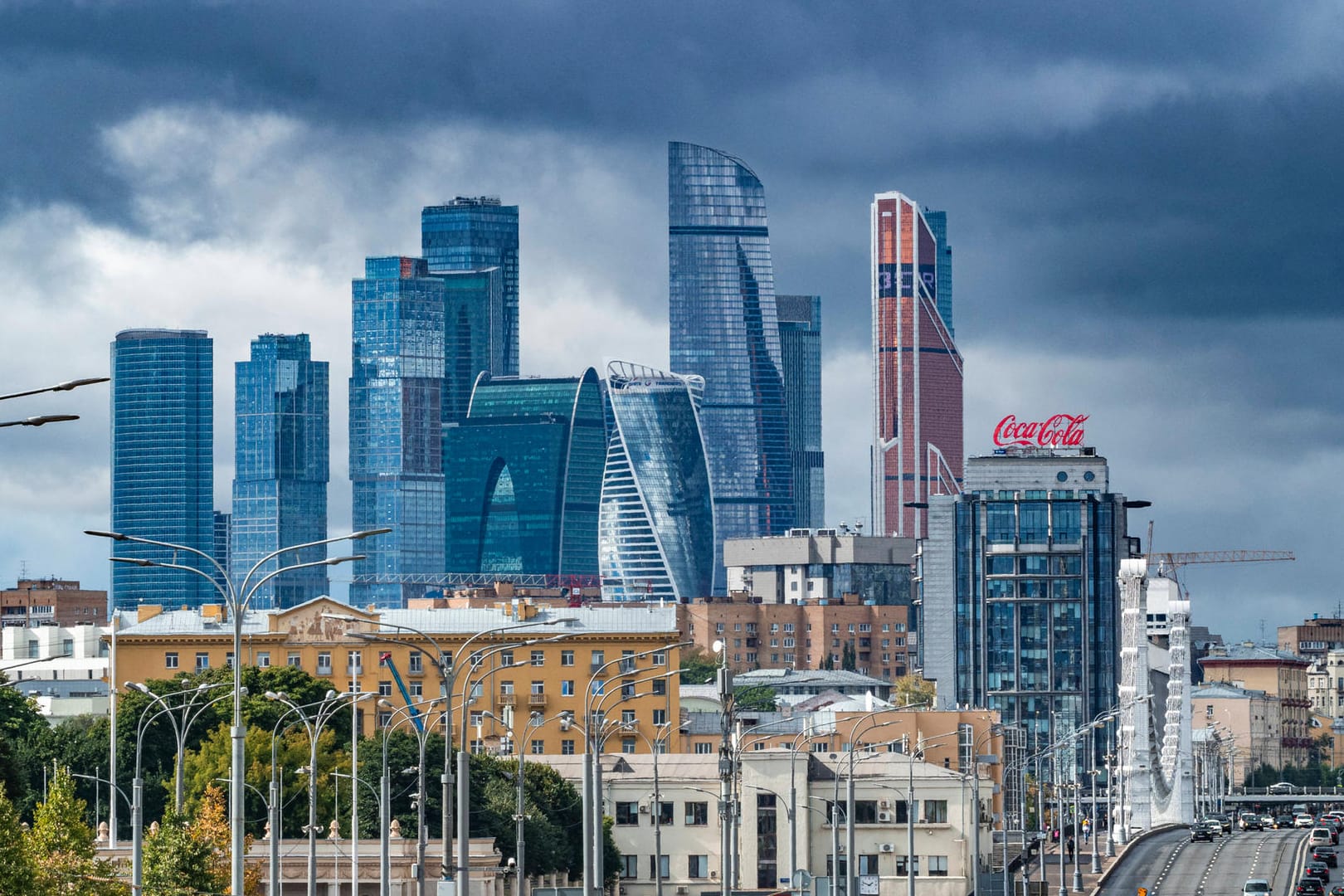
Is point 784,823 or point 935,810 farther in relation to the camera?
point 935,810

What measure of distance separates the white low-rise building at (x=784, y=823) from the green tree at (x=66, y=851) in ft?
220

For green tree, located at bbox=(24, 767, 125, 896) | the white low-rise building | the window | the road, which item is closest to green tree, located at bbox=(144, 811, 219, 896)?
green tree, located at bbox=(24, 767, 125, 896)

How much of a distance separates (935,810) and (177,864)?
77231 mm

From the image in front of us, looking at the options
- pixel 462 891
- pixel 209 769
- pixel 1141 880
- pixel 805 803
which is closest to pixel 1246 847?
pixel 1141 880

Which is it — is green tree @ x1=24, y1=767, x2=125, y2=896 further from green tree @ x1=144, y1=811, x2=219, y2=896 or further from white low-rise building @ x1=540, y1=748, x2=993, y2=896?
white low-rise building @ x1=540, y1=748, x2=993, y2=896

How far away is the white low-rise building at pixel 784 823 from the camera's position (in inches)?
6038

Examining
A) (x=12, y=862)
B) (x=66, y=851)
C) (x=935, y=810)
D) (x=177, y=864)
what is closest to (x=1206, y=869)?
(x=935, y=810)

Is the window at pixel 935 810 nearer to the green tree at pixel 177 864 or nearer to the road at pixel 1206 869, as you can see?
the road at pixel 1206 869

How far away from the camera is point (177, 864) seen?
85750 millimetres

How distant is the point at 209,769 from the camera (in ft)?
455

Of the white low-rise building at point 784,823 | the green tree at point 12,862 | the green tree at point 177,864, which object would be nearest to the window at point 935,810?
→ the white low-rise building at point 784,823

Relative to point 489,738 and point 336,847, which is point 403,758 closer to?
point 336,847

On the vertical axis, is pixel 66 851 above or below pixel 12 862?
below

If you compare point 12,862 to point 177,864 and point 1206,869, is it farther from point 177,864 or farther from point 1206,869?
point 1206,869
